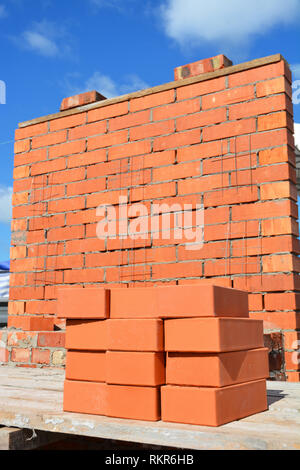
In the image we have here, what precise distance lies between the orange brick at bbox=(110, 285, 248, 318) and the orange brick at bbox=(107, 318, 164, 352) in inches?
1.5

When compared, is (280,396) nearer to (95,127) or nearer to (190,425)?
(190,425)

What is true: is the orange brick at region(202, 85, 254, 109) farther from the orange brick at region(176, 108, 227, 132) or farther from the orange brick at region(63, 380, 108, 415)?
the orange brick at region(63, 380, 108, 415)

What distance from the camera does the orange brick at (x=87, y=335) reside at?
83.7 inches

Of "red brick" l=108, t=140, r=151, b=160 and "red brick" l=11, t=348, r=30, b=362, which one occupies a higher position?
"red brick" l=108, t=140, r=151, b=160

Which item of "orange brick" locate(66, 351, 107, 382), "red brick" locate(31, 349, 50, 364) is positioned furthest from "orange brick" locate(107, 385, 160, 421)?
"red brick" locate(31, 349, 50, 364)

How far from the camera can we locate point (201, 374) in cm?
189

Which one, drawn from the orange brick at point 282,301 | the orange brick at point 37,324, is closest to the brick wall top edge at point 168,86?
the orange brick at point 282,301

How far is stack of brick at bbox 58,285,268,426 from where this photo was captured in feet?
6.21

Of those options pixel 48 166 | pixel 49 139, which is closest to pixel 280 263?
pixel 48 166

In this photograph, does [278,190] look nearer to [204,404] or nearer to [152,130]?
[152,130]

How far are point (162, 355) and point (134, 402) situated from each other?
226 mm

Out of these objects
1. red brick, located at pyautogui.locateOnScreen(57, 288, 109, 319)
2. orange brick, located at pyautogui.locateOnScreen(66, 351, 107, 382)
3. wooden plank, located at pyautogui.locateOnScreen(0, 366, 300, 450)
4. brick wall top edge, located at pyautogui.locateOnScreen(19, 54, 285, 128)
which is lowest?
wooden plank, located at pyautogui.locateOnScreen(0, 366, 300, 450)

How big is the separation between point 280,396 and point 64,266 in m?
2.25

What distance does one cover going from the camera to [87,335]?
217 cm
